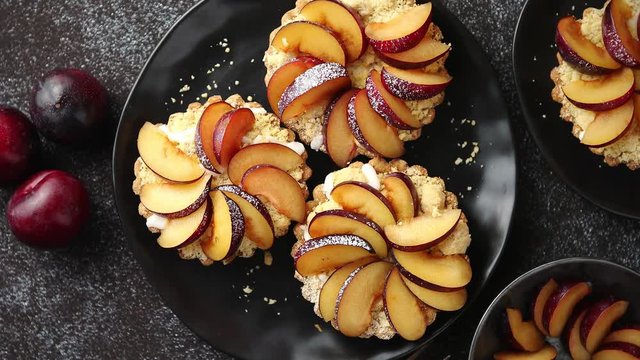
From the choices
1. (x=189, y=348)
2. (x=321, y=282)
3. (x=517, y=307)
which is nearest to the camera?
(x=517, y=307)

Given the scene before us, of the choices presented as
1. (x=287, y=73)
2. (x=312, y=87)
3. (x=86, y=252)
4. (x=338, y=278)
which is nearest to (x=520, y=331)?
(x=338, y=278)

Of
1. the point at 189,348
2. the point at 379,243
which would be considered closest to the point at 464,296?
the point at 379,243

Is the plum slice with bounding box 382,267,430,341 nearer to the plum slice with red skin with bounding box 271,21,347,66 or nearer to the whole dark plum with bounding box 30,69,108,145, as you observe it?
the plum slice with red skin with bounding box 271,21,347,66

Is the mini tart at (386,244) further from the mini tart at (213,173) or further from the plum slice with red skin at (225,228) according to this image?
the plum slice with red skin at (225,228)

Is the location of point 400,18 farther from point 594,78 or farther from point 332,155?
point 594,78

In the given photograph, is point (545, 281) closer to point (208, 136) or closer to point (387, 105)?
point (387, 105)

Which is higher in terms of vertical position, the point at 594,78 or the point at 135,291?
the point at 594,78

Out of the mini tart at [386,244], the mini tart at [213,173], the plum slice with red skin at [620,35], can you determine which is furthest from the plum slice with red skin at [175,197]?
the plum slice with red skin at [620,35]

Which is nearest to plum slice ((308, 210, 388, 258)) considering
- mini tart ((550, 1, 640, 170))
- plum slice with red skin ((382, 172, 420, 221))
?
plum slice with red skin ((382, 172, 420, 221))
